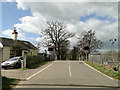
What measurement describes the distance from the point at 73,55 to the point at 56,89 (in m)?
63.4

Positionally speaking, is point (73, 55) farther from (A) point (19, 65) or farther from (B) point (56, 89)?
(B) point (56, 89)

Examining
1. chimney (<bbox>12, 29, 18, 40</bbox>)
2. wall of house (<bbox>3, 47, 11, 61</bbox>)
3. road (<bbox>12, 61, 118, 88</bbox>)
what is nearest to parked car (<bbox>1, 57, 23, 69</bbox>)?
road (<bbox>12, 61, 118, 88</bbox>)

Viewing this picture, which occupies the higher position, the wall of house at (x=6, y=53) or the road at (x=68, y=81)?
the wall of house at (x=6, y=53)

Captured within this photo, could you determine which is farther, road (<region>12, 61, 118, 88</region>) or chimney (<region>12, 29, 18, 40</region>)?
chimney (<region>12, 29, 18, 40</region>)

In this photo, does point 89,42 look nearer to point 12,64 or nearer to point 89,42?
point 89,42

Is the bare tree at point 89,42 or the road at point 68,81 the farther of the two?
the bare tree at point 89,42

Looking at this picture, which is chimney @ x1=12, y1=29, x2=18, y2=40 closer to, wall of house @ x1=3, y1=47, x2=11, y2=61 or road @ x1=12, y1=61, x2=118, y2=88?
wall of house @ x1=3, y1=47, x2=11, y2=61

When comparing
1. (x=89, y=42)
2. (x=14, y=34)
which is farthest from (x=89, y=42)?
(x=14, y=34)

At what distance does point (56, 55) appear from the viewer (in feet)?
157

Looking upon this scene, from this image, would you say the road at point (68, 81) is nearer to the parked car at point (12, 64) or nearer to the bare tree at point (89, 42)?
the parked car at point (12, 64)

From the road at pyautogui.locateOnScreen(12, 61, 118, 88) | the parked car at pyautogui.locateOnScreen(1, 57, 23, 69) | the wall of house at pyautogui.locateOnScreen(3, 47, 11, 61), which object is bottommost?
the road at pyautogui.locateOnScreen(12, 61, 118, 88)

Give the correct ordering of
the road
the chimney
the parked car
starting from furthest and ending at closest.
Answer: the chimney
the parked car
the road

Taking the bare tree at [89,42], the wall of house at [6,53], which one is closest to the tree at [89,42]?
the bare tree at [89,42]

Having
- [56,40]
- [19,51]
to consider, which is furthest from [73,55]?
[19,51]
